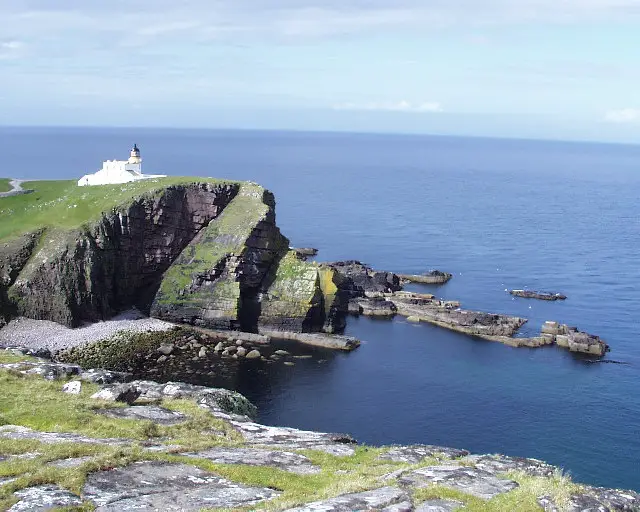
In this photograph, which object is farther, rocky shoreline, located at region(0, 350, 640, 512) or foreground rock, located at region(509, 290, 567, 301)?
foreground rock, located at region(509, 290, 567, 301)

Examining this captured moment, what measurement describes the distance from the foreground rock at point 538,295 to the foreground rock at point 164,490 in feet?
263

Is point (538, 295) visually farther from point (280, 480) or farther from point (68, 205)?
point (280, 480)

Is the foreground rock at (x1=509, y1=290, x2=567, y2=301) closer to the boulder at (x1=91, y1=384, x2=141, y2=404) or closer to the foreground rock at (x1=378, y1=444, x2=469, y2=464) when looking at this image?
the foreground rock at (x1=378, y1=444, x2=469, y2=464)

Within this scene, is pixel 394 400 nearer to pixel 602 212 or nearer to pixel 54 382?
pixel 54 382

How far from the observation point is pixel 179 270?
84.9 metres

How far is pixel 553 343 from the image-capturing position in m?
79.1

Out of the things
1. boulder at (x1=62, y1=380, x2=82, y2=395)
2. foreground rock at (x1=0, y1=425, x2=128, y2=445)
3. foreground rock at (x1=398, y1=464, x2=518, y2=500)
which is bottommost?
boulder at (x1=62, y1=380, x2=82, y2=395)

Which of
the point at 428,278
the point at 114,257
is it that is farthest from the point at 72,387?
the point at 428,278

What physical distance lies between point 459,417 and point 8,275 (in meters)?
50.4

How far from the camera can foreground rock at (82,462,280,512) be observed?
20.8 m

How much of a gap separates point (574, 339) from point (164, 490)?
212 feet

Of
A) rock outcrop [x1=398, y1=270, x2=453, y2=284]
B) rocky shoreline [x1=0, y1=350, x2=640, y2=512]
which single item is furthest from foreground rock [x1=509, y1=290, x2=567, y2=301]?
rocky shoreline [x1=0, y1=350, x2=640, y2=512]

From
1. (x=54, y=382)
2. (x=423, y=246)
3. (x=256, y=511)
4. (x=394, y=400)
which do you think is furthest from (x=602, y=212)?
(x=256, y=511)

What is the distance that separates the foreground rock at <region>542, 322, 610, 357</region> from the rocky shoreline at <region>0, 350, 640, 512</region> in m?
47.6
